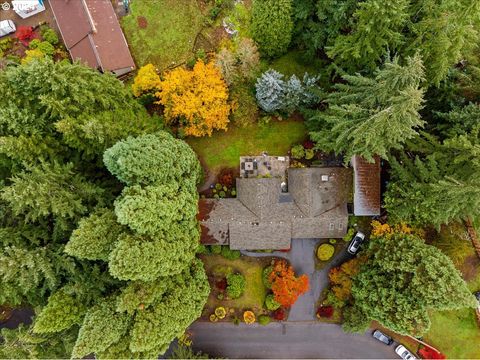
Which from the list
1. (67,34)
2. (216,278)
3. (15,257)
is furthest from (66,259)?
(67,34)

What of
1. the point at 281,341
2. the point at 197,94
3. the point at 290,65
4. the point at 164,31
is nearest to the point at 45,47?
the point at 164,31

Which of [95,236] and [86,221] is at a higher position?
[86,221]

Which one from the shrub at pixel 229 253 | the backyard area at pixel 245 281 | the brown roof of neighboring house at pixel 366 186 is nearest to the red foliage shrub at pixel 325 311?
the backyard area at pixel 245 281

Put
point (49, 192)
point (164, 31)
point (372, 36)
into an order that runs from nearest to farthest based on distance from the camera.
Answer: point (49, 192) < point (372, 36) < point (164, 31)

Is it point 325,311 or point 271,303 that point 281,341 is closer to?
point 271,303

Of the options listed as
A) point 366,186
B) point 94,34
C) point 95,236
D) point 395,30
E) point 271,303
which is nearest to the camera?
point 95,236

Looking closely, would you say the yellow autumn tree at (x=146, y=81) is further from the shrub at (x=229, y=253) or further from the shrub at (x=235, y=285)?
the shrub at (x=235, y=285)

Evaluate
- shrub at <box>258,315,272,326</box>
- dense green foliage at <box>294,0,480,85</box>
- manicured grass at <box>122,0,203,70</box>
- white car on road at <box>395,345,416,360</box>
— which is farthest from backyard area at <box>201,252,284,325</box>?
manicured grass at <box>122,0,203,70</box>
